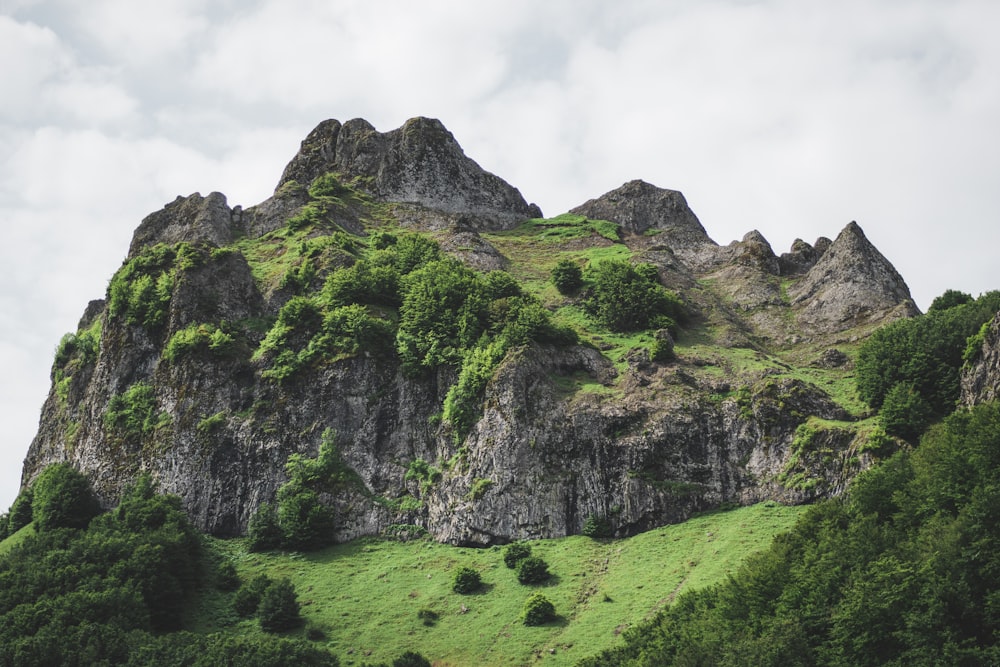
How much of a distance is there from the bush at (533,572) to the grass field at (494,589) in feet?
2.20

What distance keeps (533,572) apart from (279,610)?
662 inches

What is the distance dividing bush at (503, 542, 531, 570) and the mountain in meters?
2.34

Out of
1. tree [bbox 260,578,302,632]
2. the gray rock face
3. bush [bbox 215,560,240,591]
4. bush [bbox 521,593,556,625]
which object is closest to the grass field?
bush [bbox 521,593,556,625]

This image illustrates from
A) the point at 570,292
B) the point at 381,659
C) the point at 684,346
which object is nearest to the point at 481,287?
the point at 570,292

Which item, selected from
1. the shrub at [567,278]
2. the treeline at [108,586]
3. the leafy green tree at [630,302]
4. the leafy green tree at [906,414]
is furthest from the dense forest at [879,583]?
the shrub at [567,278]

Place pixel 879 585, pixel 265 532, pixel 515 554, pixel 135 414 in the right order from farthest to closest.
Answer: pixel 135 414 → pixel 265 532 → pixel 515 554 → pixel 879 585

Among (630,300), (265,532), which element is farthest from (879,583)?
(630,300)

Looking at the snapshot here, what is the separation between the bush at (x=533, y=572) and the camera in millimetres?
58094

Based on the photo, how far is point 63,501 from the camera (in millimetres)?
70750

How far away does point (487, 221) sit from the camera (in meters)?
127

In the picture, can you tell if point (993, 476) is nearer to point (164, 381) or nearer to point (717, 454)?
point (717, 454)

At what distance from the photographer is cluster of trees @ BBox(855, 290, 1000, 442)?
55938mm

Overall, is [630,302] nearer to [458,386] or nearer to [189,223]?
[458,386]

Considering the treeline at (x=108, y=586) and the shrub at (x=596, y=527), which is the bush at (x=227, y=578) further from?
the shrub at (x=596, y=527)
